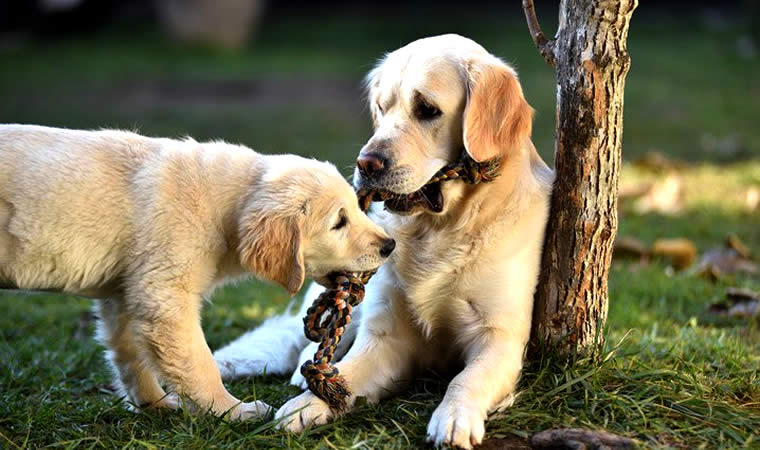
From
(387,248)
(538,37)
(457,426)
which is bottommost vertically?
(457,426)

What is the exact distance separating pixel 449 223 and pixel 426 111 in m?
0.41

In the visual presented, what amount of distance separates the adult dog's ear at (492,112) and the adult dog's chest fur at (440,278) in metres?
0.33

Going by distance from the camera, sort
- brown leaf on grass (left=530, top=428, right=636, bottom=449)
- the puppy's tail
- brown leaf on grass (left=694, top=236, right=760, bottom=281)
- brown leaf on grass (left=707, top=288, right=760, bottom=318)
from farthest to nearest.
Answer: brown leaf on grass (left=694, top=236, right=760, bottom=281)
brown leaf on grass (left=707, top=288, right=760, bottom=318)
the puppy's tail
brown leaf on grass (left=530, top=428, right=636, bottom=449)

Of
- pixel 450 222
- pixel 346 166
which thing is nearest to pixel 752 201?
pixel 346 166

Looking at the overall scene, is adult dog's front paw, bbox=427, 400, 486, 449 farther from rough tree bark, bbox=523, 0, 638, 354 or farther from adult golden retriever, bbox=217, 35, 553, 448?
rough tree bark, bbox=523, 0, 638, 354

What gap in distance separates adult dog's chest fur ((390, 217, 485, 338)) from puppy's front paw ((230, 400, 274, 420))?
0.62 metres

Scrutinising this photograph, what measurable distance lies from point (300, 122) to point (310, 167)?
6.91m

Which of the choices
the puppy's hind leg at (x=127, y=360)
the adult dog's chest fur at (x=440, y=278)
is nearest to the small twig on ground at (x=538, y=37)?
the adult dog's chest fur at (x=440, y=278)

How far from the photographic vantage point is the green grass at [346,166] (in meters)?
2.98

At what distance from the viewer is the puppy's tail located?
3.80 meters

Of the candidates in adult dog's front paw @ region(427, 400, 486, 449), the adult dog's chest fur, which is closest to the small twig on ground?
the adult dog's chest fur

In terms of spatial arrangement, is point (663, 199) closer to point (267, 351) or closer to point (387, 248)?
point (267, 351)

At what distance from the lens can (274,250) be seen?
3055 millimetres

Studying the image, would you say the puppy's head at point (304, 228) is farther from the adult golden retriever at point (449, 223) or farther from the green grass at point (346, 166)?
the green grass at point (346, 166)
